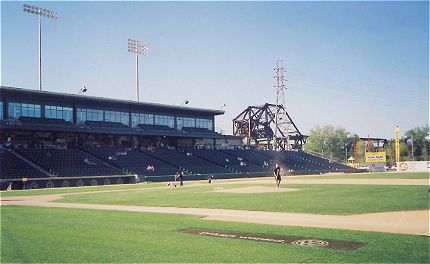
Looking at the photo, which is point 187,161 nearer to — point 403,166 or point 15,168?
point 15,168

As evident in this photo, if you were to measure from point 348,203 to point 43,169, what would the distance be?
42.6 m

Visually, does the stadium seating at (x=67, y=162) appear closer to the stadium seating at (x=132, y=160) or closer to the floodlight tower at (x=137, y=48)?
the stadium seating at (x=132, y=160)

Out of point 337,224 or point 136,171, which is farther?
point 136,171

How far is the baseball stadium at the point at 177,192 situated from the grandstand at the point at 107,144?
0.69ft

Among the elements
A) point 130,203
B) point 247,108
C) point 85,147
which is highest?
point 247,108

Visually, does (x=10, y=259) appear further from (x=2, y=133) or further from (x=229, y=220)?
(x=2, y=133)

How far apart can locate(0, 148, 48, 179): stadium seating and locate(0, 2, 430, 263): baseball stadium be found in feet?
0.75

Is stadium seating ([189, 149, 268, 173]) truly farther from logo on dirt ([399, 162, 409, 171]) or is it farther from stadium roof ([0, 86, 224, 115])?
logo on dirt ([399, 162, 409, 171])

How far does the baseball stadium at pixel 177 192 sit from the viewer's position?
1033 centimetres

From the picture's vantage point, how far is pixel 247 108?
135125 millimetres

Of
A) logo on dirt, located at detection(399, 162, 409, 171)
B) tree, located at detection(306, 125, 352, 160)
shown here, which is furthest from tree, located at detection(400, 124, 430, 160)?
logo on dirt, located at detection(399, 162, 409, 171)

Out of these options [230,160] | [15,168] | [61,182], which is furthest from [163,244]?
[230,160]

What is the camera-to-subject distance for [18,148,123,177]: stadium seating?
178ft

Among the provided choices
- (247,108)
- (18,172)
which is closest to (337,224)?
(18,172)
